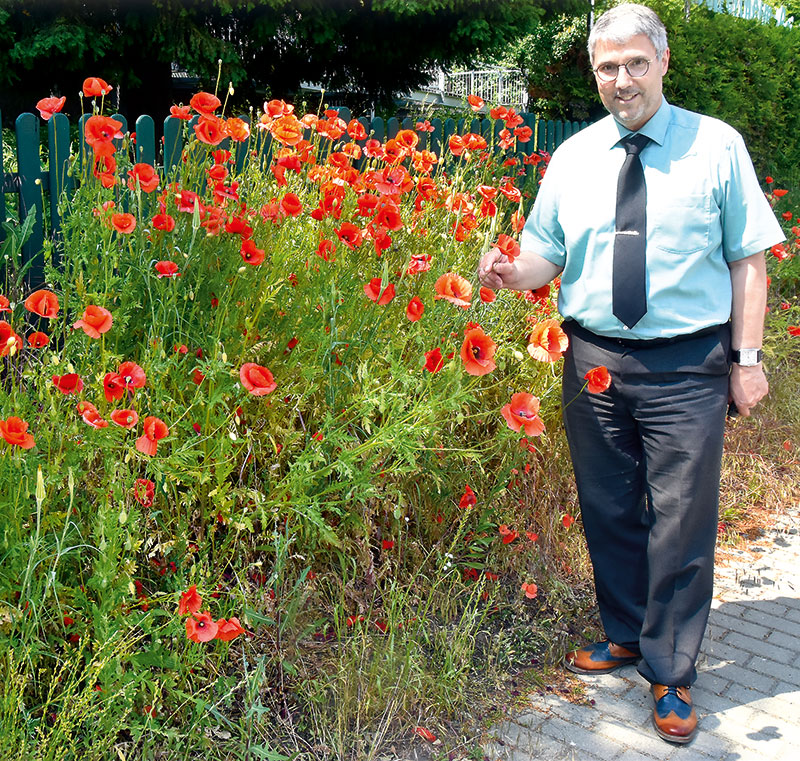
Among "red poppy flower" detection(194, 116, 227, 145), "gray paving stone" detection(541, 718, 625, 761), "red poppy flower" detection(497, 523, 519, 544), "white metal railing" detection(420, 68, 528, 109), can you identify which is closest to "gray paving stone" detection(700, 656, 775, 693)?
"gray paving stone" detection(541, 718, 625, 761)

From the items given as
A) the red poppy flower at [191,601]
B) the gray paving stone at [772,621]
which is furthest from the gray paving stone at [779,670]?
the red poppy flower at [191,601]

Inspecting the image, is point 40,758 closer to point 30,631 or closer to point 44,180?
point 30,631

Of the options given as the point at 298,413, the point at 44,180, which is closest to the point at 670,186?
the point at 298,413

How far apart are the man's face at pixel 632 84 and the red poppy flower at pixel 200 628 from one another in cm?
170

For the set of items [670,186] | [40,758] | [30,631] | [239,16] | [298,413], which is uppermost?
[239,16]

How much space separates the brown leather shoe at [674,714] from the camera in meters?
2.60

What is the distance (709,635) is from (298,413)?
66.0 inches

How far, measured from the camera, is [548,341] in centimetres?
250

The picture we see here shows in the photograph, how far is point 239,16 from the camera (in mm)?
7922

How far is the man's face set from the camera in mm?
2498

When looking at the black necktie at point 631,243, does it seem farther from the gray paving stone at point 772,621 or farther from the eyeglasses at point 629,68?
the gray paving stone at point 772,621

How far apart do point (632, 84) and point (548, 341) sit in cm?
75

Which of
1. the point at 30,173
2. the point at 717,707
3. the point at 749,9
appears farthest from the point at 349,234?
the point at 749,9

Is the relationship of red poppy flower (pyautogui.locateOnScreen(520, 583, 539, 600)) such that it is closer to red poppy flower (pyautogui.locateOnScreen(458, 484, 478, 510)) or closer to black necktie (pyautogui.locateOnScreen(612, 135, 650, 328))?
red poppy flower (pyautogui.locateOnScreen(458, 484, 478, 510))
